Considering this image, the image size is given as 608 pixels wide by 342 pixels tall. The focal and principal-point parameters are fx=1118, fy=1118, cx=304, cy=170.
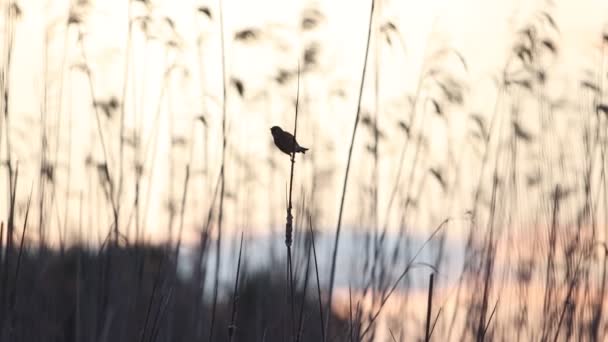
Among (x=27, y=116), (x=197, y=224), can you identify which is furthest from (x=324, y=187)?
(x=27, y=116)

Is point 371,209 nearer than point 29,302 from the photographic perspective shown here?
No

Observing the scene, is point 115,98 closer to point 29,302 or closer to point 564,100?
point 29,302

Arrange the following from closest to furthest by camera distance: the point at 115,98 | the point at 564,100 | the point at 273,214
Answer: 1. the point at 115,98
2. the point at 273,214
3. the point at 564,100

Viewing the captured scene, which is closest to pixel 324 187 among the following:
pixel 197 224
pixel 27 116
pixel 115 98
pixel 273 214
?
pixel 273 214

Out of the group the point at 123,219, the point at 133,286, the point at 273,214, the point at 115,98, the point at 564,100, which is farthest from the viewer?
the point at 564,100

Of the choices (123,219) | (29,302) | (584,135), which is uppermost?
(584,135)

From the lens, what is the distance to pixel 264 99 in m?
3.35

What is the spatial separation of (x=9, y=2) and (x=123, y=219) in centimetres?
65

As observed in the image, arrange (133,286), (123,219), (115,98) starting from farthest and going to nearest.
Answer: (115,98)
(123,219)
(133,286)

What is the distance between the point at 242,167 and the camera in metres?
3.42

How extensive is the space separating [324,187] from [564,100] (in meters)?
0.87

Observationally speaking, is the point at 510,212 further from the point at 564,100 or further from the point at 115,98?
the point at 115,98

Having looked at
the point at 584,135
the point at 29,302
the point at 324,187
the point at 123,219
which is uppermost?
the point at 584,135

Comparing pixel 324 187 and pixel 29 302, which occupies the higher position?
pixel 324 187
